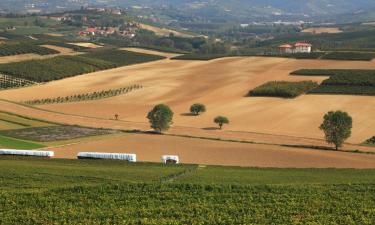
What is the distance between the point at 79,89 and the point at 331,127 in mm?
65266

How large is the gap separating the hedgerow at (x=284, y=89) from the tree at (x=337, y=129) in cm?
3359

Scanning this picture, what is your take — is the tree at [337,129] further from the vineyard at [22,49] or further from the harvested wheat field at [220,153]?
the vineyard at [22,49]

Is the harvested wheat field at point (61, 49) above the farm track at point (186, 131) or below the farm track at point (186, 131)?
above

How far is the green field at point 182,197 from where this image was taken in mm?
30531

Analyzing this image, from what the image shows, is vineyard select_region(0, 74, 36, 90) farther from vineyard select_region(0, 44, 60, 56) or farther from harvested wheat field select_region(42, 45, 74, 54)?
harvested wheat field select_region(42, 45, 74, 54)

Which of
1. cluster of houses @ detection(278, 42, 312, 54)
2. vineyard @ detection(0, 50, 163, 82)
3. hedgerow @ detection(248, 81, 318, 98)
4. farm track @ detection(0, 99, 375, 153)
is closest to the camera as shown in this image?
farm track @ detection(0, 99, 375, 153)

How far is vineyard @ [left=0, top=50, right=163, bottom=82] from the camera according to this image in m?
133

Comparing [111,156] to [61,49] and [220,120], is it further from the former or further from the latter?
[61,49]

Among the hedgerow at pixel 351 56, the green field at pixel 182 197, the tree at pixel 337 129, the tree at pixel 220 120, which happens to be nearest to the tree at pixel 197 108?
the tree at pixel 220 120

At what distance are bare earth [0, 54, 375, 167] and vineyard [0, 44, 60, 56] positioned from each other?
35585 millimetres

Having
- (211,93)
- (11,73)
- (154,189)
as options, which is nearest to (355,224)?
(154,189)

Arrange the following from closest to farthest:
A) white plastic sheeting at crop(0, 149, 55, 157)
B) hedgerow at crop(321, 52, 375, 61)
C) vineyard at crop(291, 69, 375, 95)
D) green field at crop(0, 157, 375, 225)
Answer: green field at crop(0, 157, 375, 225) < white plastic sheeting at crop(0, 149, 55, 157) < vineyard at crop(291, 69, 375, 95) < hedgerow at crop(321, 52, 375, 61)

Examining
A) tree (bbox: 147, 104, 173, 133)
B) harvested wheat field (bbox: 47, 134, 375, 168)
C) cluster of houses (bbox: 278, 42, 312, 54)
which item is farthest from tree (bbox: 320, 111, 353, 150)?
cluster of houses (bbox: 278, 42, 312, 54)

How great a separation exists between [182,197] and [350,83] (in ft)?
249
